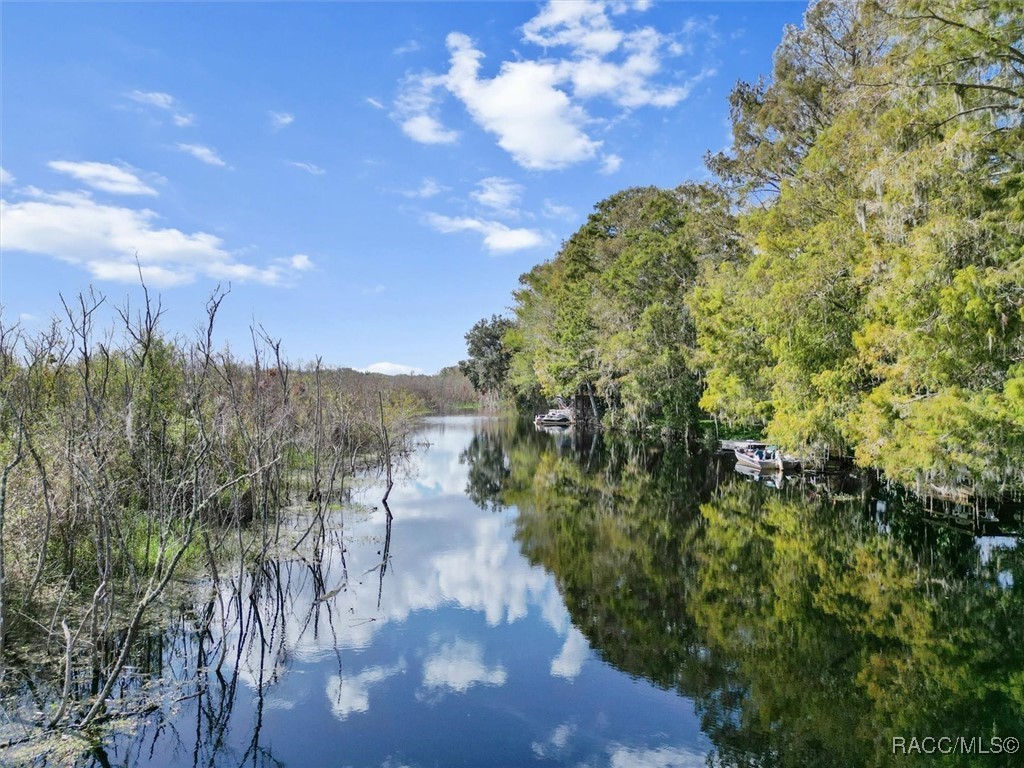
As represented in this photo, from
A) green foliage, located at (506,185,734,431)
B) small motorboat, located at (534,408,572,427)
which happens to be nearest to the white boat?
green foliage, located at (506,185,734,431)

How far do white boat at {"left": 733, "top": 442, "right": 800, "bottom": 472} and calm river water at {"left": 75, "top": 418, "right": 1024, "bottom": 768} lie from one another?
7461 mm

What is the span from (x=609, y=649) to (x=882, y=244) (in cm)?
1148

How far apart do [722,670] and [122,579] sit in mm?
9701

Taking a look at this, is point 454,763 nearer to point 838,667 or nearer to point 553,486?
point 838,667

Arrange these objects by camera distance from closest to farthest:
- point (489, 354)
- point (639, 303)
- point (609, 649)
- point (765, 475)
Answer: point (609, 649), point (765, 475), point (639, 303), point (489, 354)

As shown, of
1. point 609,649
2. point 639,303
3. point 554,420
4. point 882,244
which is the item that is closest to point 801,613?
point 609,649

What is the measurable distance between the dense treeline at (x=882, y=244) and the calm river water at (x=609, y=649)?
2.83 meters

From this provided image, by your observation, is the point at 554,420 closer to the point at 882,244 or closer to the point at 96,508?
the point at 882,244

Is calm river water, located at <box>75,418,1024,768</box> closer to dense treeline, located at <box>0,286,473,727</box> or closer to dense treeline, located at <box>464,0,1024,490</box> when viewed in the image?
dense treeline, located at <box>0,286,473,727</box>

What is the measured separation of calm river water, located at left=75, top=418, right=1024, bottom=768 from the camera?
7.37 meters

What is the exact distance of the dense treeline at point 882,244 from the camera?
12.1 m

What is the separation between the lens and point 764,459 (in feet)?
86.0

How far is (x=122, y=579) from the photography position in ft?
36.9

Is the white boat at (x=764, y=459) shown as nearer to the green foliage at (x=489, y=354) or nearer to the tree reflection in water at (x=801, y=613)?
the tree reflection in water at (x=801, y=613)
